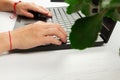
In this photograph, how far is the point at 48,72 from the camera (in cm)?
63

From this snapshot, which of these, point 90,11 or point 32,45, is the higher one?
point 90,11

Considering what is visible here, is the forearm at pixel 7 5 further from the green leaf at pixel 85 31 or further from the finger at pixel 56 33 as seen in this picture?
the green leaf at pixel 85 31

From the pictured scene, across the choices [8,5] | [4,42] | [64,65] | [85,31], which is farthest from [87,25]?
[8,5]

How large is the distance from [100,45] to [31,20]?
1.02ft

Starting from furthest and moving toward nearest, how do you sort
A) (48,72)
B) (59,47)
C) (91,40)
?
(59,47) → (48,72) → (91,40)

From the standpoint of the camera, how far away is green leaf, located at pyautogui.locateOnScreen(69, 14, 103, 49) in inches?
15.2

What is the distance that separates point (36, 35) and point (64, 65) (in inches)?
6.1

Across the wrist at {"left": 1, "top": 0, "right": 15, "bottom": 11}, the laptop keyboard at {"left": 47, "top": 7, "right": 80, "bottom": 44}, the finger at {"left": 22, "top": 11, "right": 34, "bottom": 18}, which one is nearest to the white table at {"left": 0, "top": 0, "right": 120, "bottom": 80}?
the laptop keyboard at {"left": 47, "top": 7, "right": 80, "bottom": 44}

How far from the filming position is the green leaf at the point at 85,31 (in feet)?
1.26

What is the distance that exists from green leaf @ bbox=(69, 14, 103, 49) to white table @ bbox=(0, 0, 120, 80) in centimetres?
22

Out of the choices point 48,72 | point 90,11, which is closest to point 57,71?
point 48,72

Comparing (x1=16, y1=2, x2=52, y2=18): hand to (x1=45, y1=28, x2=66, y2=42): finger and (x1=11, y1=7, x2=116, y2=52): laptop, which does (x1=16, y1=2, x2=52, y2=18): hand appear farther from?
(x1=45, y1=28, x2=66, y2=42): finger

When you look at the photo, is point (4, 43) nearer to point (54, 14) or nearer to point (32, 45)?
point (32, 45)

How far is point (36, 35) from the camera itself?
0.74 meters
